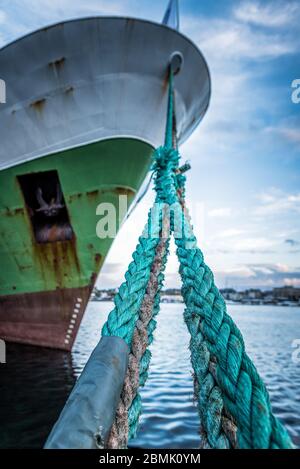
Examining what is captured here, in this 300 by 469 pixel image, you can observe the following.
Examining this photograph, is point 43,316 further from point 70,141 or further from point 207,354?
point 207,354

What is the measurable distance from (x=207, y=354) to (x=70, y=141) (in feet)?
15.0

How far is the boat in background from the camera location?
14.8ft

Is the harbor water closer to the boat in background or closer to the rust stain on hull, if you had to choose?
the rust stain on hull

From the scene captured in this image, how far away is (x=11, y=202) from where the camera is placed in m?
5.30

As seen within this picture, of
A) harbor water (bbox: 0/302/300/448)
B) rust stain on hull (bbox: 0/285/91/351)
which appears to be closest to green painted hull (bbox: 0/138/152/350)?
rust stain on hull (bbox: 0/285/91/351)

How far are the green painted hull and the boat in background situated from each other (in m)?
0.02

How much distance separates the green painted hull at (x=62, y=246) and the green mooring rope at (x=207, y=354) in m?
3.60

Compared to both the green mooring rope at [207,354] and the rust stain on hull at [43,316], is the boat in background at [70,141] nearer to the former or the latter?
the rust stain on hull at [43,316]

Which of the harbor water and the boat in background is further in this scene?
the boat in background

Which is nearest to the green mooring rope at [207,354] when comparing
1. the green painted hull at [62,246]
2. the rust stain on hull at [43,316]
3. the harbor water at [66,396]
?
the harbor water at [66,396]

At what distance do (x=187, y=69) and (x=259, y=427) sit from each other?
18.4 ft

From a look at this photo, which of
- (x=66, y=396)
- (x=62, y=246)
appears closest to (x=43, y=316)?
(x=62, y=246)

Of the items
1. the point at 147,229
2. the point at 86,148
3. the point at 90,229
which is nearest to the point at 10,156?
the point at 86,148
